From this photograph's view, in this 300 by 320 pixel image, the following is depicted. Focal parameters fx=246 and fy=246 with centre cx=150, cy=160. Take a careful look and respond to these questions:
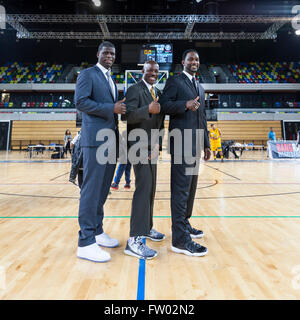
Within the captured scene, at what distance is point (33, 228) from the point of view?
2.26m

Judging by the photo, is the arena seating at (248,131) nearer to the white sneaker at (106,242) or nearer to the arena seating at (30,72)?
the arena seating at (30,72)

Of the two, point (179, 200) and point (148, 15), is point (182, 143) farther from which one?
point (148, 15)

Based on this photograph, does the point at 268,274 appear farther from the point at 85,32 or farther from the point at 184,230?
the point at 85,32

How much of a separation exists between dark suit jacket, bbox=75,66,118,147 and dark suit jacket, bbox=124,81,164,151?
0.13m

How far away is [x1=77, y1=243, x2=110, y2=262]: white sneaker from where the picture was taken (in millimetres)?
1598

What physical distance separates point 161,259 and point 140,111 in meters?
1.00

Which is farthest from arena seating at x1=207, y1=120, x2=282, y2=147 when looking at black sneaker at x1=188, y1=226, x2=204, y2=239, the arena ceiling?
black sneaker at x1=188, y1=226, x2=204, y2=239

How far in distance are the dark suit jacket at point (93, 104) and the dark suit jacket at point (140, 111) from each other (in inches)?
5.0

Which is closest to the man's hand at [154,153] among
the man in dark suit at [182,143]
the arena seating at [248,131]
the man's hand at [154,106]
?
the man in dark suit at [182,143]

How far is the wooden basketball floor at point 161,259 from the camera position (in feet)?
4.07

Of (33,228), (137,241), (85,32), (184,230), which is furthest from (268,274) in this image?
(85,32)

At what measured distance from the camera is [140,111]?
1623 mm

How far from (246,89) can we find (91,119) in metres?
20.0

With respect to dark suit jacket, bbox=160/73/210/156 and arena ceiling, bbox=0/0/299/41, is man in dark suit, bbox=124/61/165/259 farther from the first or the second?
arena ceiling, bbox=0/0/299/41
